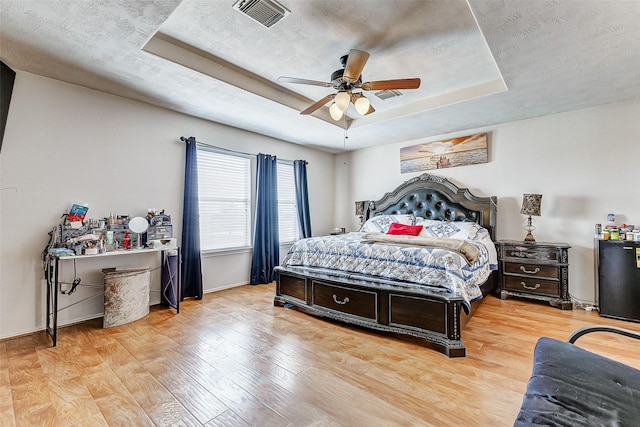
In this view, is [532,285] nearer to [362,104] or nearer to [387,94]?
[387,94]

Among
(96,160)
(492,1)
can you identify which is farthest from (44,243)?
(492,1)

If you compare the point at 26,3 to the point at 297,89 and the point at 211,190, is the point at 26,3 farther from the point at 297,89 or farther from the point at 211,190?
the point at 211,190

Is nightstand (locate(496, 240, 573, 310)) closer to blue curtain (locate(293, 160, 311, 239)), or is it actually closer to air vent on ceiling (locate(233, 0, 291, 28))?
blue curtain (locate(293, 160, 311, 239))

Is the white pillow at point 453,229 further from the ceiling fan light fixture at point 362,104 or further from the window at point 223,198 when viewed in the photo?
the window at point 223,198

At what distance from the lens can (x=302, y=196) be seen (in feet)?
18.0

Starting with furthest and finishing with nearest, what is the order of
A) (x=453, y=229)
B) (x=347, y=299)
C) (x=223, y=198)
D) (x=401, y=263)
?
(x=223, y=198)
(x=453, y=229)
(x=347, y=299)
(x=401, y=263)

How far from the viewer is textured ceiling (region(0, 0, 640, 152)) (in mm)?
1997

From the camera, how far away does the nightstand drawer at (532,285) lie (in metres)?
3.54

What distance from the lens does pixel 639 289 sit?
301cm

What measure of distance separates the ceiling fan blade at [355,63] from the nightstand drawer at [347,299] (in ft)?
6.59

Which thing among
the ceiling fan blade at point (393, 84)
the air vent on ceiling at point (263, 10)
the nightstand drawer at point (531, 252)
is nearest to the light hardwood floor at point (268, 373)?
the nightstand drawer at point (531, 252)

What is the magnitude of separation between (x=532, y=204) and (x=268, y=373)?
12.5 feet

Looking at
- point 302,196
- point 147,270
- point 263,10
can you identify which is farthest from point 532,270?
point 147,270

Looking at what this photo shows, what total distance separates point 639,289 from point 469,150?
2571 millimetres
